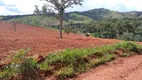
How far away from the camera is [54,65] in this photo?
11.3m

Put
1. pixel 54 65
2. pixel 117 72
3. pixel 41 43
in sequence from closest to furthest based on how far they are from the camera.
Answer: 1. pixel 54 65
2. pixel 117 72
3. pixel 41 43

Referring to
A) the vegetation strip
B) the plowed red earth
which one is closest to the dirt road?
the vegetation strip

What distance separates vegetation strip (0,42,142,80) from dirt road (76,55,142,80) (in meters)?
0.32

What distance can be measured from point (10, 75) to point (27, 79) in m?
0.60

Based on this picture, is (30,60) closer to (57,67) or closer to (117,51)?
(57,67)

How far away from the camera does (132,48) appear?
1791 cm

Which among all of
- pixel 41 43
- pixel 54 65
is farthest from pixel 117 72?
pixel 41 43

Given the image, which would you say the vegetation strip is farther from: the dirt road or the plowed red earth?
the plowed red earth

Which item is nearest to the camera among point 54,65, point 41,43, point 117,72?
point 54,65

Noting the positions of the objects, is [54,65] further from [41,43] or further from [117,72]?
[41,43]

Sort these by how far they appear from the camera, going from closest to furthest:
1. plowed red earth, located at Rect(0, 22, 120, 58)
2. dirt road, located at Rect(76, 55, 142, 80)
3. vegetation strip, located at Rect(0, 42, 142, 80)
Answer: vegetation strip, located at Rect(0, 42, 142, 80), dirt road, located at Rect(76, 55, 142, 80), plowed red earth, located at Rect(0, 22, 120, 58)

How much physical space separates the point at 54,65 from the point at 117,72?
8.13 ft

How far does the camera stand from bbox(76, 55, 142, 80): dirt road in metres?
10.6

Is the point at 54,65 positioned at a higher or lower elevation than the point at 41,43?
higher
